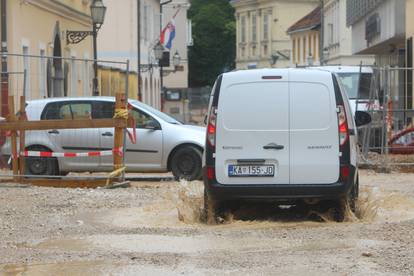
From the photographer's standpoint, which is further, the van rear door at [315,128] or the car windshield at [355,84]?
the car windshield at [355,84]

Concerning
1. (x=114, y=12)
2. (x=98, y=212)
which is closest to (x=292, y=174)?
(x=98, y=212)

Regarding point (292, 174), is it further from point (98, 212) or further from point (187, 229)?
point (98, 212)

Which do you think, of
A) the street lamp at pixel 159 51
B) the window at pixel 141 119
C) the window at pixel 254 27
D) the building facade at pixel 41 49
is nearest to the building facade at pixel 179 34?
the window at pixel 254 27

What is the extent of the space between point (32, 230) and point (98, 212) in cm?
183

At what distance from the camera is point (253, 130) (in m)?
11.2

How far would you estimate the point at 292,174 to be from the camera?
37.0 ft

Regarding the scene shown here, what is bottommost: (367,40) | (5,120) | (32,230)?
(32,230)

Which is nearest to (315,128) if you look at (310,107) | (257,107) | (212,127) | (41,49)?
(310,107)

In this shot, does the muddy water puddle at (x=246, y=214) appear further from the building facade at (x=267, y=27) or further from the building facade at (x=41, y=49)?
the building facade at (x=267, y=27)

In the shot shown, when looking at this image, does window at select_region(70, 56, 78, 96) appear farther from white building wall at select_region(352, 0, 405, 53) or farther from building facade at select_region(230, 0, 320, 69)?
building facade at select_region(230, 0, 320, 69)

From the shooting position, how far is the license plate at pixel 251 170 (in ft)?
37.1

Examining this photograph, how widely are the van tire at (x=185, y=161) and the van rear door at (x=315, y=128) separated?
6.96 meters

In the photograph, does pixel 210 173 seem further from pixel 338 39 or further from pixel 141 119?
pixel 338 39

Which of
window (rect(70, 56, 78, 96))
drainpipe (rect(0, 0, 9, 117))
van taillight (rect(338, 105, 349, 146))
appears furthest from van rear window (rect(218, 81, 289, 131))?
window (rect(70, 56, 78, 96))
